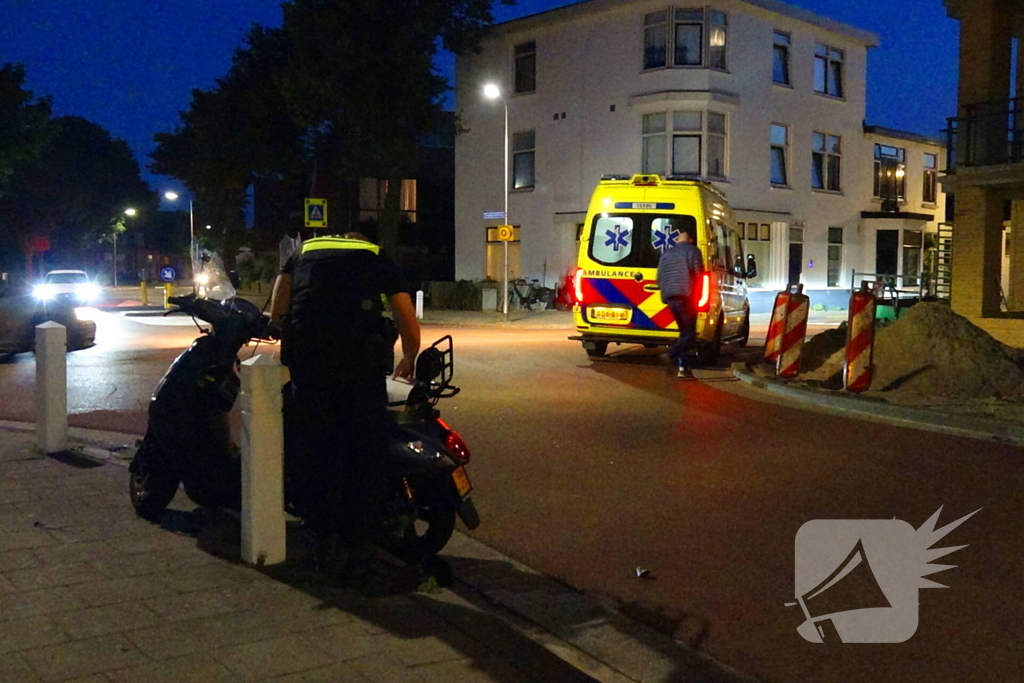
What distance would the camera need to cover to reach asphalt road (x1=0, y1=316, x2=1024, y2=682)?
14.3 feet

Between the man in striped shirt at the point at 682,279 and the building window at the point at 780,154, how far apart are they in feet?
67.0

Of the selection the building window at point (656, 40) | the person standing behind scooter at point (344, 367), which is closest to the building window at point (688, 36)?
the building window at point (656, 40)

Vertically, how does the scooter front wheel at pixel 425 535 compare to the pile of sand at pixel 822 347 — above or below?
below

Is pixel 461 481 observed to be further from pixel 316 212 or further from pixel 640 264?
pixel 316 212

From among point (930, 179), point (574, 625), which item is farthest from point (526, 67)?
point (574, 625)

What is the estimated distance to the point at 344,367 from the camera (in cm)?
485

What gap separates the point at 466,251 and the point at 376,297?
98.6 ft

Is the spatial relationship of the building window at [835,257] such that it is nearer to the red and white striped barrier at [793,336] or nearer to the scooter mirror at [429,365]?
the red and white striped barrier at [793,336]

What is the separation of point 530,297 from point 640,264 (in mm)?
16015

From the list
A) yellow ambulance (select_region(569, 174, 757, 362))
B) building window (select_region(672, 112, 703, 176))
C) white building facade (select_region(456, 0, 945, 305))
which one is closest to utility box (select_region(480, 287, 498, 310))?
white building facade (select_region(456, 0, 945, 305))

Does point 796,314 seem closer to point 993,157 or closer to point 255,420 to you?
point 993,157

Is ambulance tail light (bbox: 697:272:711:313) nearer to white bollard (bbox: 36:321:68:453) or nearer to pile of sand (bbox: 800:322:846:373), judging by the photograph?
pile of sand (bbox: 800:322:846:373)

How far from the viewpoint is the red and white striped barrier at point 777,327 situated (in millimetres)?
13008

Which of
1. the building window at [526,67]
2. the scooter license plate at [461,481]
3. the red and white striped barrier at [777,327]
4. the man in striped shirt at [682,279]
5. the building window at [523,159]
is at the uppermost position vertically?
the building window at [526,67]
